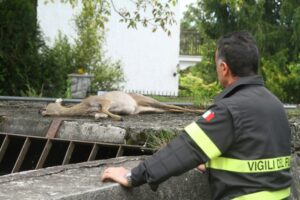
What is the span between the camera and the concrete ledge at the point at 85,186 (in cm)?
319

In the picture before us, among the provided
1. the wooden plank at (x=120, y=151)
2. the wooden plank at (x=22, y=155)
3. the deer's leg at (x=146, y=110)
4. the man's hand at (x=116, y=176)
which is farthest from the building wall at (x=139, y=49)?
the man's hand at (x=116, y=176)

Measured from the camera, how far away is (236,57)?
3.15 m

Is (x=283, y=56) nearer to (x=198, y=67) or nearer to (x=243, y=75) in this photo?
(x=198, y=67)

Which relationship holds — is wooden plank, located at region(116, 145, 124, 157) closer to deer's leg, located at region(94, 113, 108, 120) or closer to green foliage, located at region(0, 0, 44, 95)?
deer's leg, located at region(94, 113, 108, 120)

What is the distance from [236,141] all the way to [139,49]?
18.3 meters

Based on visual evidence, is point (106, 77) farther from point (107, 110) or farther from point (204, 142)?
point (204, 142)

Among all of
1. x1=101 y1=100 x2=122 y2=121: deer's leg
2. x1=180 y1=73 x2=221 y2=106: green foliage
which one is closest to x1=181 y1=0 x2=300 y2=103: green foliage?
x1=180 y1=73 x2=221 y2=106: green foliage

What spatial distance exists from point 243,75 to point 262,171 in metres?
0.48

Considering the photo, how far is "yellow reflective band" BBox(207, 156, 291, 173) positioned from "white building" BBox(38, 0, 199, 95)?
16.8 meters

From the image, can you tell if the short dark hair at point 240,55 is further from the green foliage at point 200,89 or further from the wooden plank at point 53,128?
the green foliage at point 200,89

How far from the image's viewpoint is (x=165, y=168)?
3113 mm

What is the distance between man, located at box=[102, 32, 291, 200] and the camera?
3.07 meters

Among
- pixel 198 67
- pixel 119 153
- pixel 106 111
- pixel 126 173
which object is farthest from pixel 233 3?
pixel 198 67

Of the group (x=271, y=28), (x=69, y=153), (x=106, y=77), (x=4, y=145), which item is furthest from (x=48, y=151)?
(x=271, y=28)
